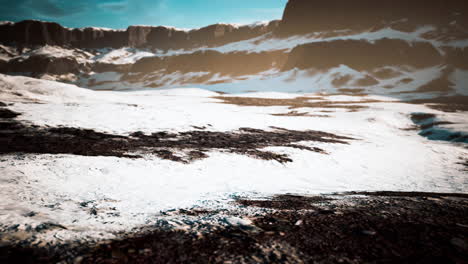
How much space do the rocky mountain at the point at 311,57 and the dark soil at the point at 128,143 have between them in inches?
2655

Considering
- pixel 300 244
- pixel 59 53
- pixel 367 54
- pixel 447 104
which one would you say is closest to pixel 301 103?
pixel 447 104

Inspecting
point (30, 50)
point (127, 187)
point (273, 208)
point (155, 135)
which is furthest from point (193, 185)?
point (30, 50)

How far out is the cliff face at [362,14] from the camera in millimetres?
117625

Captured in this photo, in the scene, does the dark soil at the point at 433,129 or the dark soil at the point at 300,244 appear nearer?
the dark soil at the point at 300,244

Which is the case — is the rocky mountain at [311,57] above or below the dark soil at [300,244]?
above

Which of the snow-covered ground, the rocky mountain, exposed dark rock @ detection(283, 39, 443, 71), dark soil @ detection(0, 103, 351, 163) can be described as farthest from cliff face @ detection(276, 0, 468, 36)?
dark soil @ detection(0, 103, 351, 163)

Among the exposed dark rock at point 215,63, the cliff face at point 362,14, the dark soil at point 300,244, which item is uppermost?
the cliff face at point 362,14

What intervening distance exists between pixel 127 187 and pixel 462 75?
12373cm

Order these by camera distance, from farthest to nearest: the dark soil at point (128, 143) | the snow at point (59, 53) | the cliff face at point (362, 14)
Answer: the snow at point (59, 53) < the cliff face at point (362, 14) < the dark soil at point (128, 143)

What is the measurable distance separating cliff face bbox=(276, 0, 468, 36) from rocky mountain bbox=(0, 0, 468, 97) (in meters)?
0.50

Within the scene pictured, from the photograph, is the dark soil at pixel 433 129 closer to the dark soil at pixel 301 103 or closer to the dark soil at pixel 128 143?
the dark soil at pixel 301 103

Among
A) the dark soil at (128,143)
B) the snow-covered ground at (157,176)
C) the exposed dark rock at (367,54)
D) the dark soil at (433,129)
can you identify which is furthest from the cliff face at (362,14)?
the dark soil at (128,143)

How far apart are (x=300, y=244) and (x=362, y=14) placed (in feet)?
609

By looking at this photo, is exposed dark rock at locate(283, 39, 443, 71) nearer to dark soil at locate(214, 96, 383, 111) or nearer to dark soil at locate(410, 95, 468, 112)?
dark soil at locate(410, 95, 468, 112)
